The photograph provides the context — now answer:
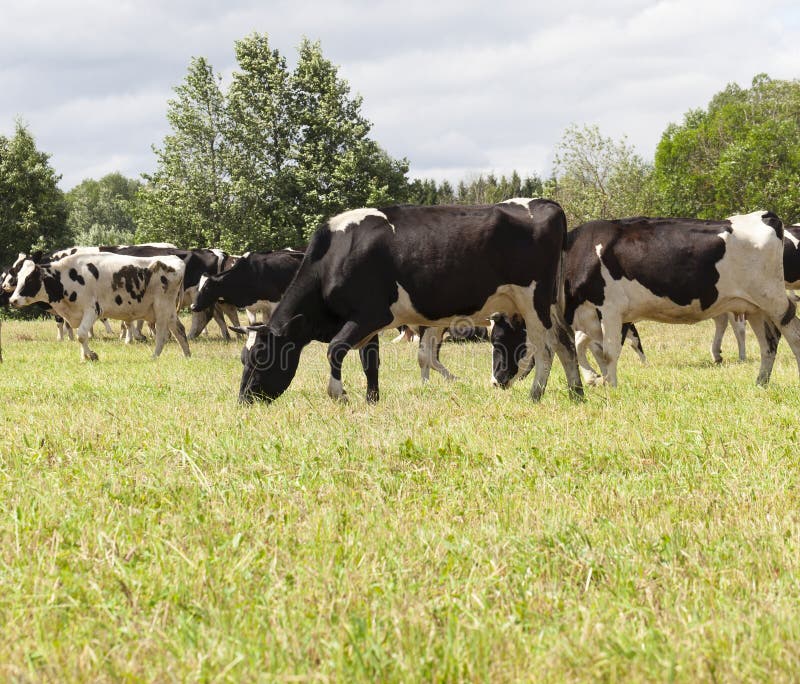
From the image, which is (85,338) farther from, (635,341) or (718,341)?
(718,341)

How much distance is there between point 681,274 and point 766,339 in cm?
180

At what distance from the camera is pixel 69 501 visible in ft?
14.4

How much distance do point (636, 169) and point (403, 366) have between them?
3483 centimetres

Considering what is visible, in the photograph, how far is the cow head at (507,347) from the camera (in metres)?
11.8

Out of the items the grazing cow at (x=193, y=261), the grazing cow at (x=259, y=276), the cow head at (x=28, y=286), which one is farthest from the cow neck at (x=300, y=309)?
the grazing cow at (x=193, y=261)

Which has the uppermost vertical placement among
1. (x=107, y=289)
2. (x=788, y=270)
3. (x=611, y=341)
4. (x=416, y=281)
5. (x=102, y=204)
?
(x=102, y=204)

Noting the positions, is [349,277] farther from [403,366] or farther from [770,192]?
[770,192]

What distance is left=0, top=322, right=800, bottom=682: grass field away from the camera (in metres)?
2.55

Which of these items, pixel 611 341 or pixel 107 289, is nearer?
pixel 611 341

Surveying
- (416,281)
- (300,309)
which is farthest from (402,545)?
(300,309)

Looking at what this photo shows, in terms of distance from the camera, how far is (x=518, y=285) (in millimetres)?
8953

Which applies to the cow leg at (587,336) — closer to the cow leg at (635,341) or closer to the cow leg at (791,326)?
the cow leg at (791,326)

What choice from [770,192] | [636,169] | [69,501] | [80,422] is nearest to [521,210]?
[80,422]

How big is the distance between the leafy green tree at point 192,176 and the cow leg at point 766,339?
3745 centimetres
